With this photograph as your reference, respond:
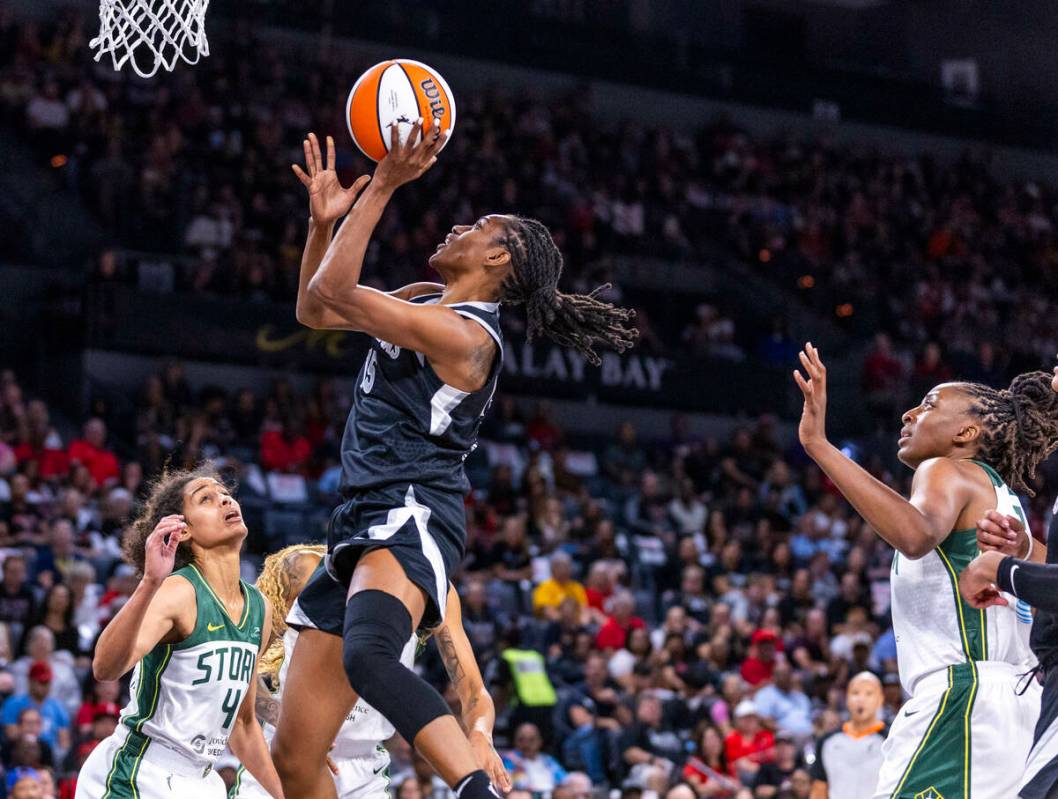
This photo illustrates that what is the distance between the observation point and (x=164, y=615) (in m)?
5.22

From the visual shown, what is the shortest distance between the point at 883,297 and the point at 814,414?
17496 millimetres

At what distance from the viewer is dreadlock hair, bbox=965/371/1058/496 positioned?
522 cm

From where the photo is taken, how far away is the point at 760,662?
13.3 meters

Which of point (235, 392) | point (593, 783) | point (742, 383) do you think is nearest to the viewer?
point (593, 783)

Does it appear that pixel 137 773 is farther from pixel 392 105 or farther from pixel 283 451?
pixel 283 451

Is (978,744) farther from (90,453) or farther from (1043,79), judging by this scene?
(1043,79)

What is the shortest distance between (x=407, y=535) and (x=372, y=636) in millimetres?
390

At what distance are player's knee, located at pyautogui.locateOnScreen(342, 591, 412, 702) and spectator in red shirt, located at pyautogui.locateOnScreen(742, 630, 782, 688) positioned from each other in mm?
8951

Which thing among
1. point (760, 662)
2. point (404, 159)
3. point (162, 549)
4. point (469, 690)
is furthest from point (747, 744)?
point (404, 159)

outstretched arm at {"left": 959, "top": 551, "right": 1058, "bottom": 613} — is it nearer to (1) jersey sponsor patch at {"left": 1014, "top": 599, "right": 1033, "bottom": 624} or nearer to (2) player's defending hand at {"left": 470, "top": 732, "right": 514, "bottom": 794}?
(1) jersey sponsor patch at {"left": 1014, "top": 599, "right": 1033, "bottom": 624}

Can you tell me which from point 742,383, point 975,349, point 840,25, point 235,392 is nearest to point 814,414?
point 235,392

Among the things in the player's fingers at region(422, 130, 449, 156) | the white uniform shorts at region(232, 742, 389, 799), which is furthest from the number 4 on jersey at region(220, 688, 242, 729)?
the player's fingers at region(422, 130, 449, 156)

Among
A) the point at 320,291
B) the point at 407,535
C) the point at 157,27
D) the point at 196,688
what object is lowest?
the point at 196,688

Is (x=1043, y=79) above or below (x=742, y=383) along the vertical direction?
above
